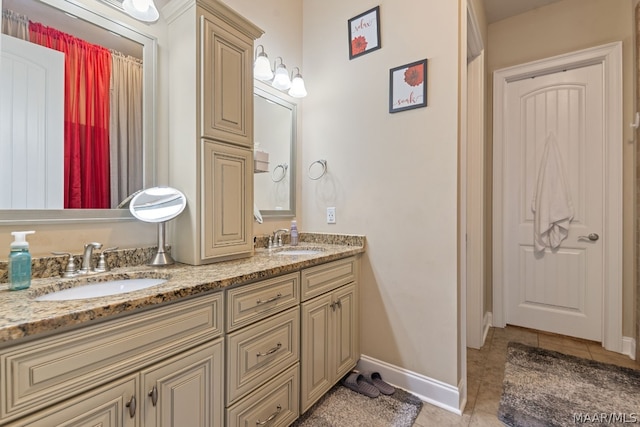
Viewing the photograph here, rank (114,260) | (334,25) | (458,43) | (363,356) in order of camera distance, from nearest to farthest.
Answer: (114,260) < (458,43) < (363,356) < (334,25)

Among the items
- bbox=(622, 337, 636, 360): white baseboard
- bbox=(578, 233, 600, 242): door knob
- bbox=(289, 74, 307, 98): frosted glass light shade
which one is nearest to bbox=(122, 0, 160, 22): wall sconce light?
bbox=(289, 74, 307, 98): frosted glass light shade

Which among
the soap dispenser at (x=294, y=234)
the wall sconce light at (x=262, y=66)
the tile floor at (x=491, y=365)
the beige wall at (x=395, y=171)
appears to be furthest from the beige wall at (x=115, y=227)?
the tile floor at (x=491, y=365)

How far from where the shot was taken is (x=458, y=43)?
1.65 metres

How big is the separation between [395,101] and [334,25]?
0.84 m

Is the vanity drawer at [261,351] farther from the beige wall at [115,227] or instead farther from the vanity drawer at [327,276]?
the beige wall at [115,227]

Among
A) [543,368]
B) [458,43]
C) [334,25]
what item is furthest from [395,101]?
[543,368]

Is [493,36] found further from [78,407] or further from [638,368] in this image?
[78,407]

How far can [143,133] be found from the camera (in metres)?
1.42

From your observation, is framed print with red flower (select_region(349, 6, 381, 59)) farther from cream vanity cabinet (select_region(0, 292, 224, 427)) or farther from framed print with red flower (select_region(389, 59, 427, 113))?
cream vanity cabinet (select_region(0, 292, 224, 427))

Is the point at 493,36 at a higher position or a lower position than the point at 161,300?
higher

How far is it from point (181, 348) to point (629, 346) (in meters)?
3.20

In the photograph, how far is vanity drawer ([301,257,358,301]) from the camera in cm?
152

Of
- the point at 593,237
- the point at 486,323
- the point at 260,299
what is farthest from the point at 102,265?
the point at 593,237

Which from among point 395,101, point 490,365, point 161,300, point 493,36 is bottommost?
point 490,365
